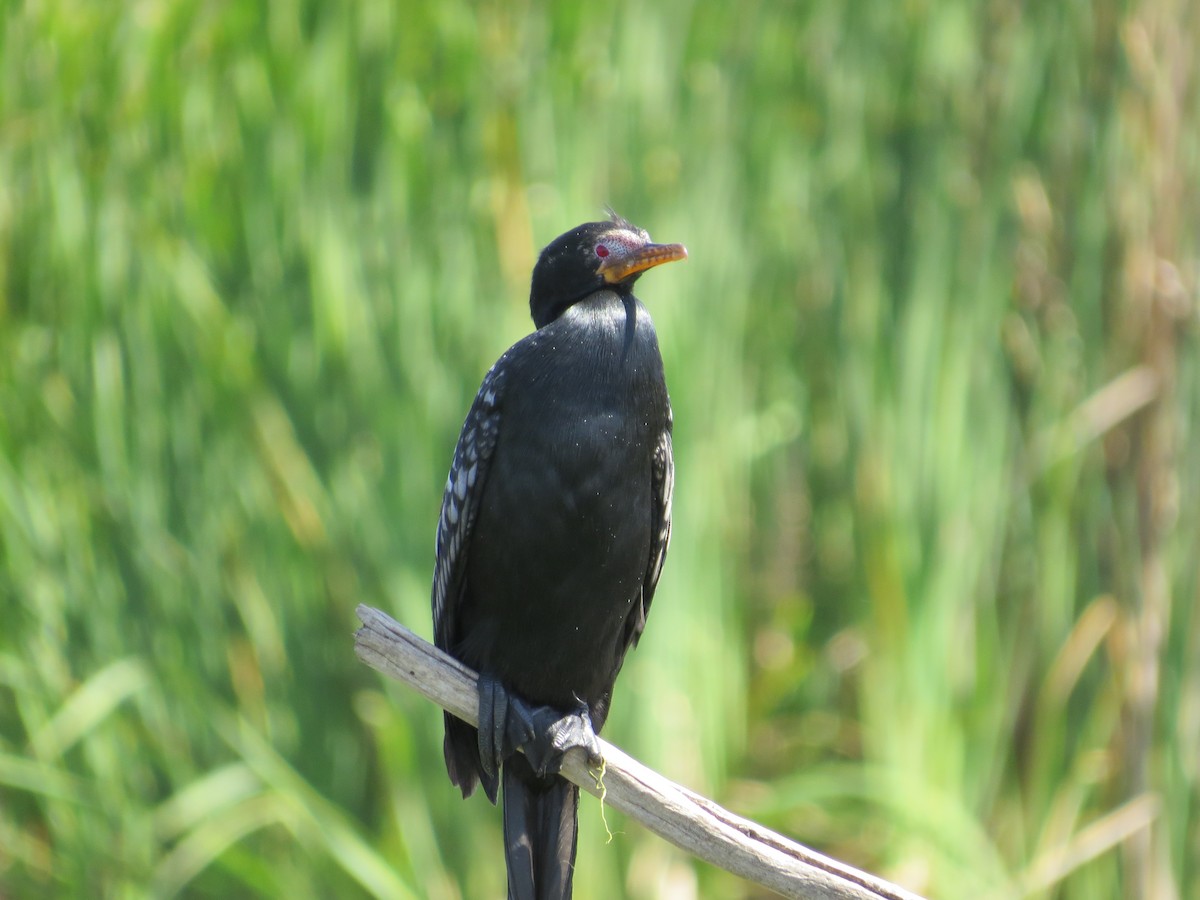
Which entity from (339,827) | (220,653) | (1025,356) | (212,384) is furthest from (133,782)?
(1025,356)

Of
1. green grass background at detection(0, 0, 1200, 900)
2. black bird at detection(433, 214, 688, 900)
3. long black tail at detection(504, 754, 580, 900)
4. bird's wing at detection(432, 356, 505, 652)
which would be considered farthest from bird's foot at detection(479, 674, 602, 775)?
green grass background at detection(0, 0, 1200, 900)

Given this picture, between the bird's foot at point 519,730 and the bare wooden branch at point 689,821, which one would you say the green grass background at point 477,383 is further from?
the bare wooden branch at point 689,821

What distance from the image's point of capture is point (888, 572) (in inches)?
172

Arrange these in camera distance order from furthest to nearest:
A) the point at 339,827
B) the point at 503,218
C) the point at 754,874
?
the point at 503,218
the point at 339,827
the point at 754,874

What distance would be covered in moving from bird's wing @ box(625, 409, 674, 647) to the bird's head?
0.30 meters

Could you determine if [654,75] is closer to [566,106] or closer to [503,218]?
[566,106]

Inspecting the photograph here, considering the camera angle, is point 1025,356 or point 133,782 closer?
point 133,782

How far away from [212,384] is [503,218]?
106cm

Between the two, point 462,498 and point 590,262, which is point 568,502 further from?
point 590,262

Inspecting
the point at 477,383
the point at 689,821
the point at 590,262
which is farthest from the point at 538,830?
the point at 477,383

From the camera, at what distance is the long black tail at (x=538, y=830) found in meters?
2.70

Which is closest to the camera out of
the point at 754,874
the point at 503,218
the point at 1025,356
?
the point at 754,874

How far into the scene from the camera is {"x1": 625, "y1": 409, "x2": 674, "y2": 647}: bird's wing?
273 cm

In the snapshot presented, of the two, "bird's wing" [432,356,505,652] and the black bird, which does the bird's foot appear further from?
"bird's wing" [432,356,505,652]
